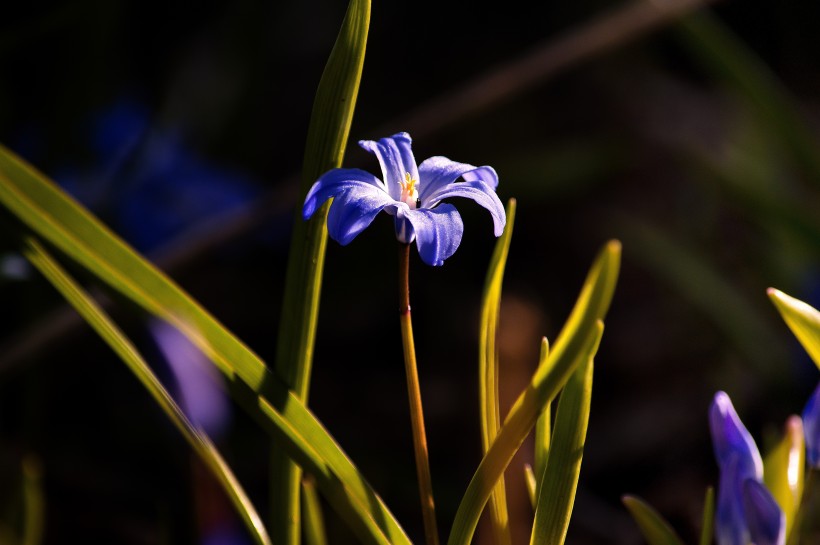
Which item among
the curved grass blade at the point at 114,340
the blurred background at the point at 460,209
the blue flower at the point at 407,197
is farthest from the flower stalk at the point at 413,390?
the blurred background at the point at 460,209

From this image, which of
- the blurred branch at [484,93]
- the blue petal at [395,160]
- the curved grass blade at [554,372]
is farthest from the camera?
the blurred branch at [484,93]

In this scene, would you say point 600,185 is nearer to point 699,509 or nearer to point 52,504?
point 699,509

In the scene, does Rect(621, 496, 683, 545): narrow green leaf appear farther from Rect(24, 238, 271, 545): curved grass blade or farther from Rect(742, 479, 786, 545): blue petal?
Rect(24, 238, 271, 545): curved grass blade

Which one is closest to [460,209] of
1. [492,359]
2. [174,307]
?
[492,359]

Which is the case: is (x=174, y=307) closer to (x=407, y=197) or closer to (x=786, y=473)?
(x=407, y=197)

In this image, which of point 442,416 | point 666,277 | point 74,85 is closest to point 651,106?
point 666,277

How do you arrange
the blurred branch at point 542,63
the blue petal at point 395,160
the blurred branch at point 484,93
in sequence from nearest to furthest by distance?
the blue petal at point 395,160 → the blurred branch at point 484,93 → the blurred branch at point 542,63

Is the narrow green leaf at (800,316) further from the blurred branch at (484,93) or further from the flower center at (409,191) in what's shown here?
the blurred branch at (484,93)
